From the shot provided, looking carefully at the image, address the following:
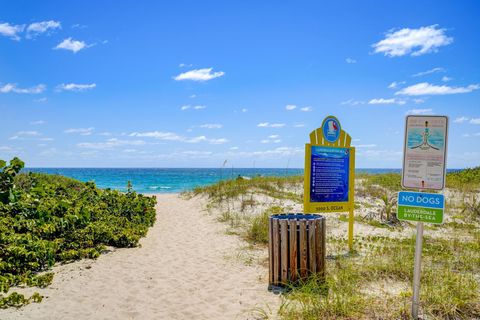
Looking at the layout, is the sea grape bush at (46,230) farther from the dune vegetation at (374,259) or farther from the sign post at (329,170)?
the sign post at (329,170)

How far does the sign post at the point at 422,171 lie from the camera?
3980 mm

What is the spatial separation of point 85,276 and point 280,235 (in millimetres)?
3276

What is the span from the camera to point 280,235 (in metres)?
5.44

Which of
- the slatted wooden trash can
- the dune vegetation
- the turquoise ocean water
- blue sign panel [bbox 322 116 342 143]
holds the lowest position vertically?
the turquoise ocean water

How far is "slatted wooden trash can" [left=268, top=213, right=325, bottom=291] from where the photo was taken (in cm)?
535

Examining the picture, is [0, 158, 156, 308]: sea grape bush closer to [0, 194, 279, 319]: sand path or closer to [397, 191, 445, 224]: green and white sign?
[0, 194, 279, 319]: sand path

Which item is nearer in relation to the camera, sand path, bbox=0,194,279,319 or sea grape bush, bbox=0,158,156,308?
sand path, bbox=0,194,279,319

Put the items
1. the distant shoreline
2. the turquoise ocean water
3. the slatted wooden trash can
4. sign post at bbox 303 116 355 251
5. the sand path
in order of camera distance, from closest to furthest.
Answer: the sand path, the slatted wooden trash can, sign post at bbox 303 116 355 251, the distant shoreline, the turquoise ocean water

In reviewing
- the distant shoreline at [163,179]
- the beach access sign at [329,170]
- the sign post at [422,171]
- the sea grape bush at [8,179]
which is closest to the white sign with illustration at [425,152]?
the sign post at [422,171]

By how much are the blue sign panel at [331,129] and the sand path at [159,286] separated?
2.77 m

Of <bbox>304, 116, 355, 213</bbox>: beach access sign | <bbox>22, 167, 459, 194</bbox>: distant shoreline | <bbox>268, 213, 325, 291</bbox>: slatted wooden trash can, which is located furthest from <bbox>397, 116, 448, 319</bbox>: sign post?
<bbox>22, 167, 459, 194</bbox>: distant shoreline

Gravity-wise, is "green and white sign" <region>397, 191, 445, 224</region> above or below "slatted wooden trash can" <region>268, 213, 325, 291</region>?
above

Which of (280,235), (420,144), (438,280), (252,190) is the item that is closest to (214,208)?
(252,190)

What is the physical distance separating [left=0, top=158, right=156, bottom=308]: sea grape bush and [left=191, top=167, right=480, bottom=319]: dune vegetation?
9.62 feet
